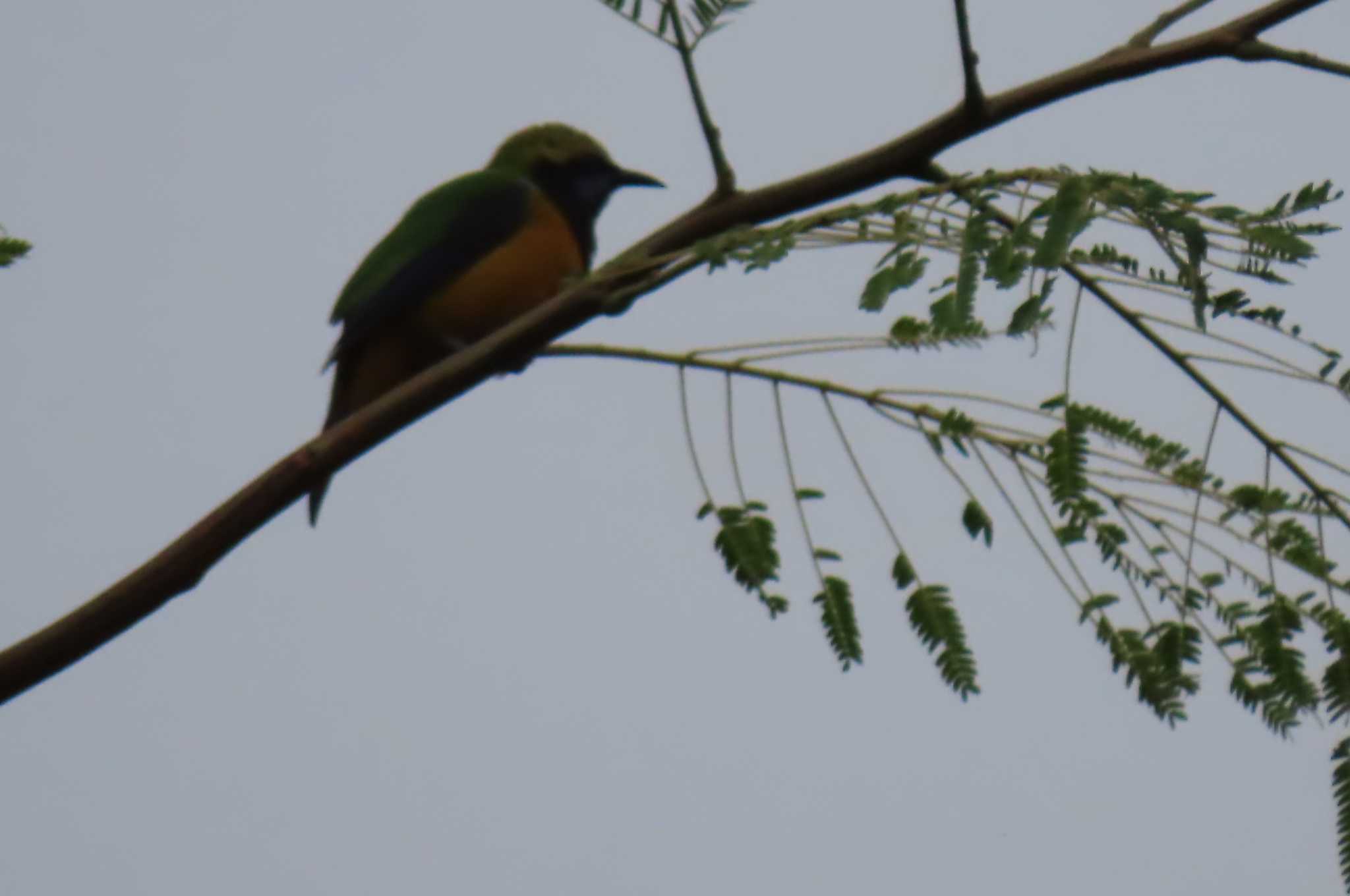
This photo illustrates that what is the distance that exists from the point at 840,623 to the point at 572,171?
10.8ft

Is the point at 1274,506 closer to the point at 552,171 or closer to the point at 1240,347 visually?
the point at 1240,347

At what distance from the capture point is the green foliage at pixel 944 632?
287cm

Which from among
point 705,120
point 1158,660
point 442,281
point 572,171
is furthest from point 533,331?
point 572,171

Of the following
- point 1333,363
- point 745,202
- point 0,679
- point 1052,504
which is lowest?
point 0,679

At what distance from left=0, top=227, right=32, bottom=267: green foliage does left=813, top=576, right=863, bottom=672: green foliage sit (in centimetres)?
139

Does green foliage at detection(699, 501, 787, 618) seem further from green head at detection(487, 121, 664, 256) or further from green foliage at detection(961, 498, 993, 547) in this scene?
green head at detection(487, 121, 664, 256)

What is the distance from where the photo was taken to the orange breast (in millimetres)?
4996

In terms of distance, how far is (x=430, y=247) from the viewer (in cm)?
511

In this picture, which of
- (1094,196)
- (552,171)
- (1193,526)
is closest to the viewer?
(1094,196)

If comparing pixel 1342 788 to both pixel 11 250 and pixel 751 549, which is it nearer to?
pixel 751 549

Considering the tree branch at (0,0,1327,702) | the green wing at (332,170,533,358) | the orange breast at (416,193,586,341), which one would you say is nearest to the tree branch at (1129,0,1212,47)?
the tree branch at (0,0,1327,702)

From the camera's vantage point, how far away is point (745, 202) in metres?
2.75

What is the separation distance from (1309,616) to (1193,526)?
23 centimetres

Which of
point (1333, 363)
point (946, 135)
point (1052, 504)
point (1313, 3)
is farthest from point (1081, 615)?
point (1313, 3)
